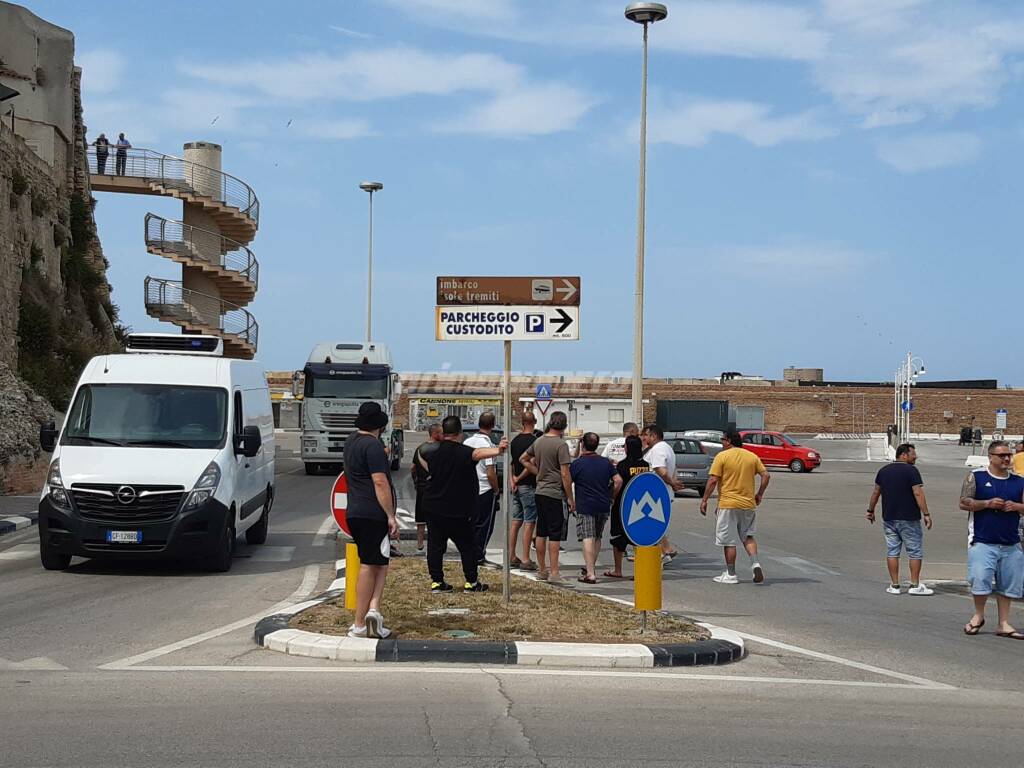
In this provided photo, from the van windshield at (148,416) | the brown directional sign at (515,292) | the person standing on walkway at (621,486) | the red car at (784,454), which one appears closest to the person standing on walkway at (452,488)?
the brown directional sign at (515,292)

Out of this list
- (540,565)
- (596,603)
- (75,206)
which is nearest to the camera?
(596,603)

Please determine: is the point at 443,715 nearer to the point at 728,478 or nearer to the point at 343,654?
the point at 343,654

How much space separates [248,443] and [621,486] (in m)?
4.53

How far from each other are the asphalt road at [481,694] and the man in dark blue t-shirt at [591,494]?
0.87 metres

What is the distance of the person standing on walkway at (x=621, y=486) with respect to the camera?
14531 millimetres

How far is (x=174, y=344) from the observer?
18953mm

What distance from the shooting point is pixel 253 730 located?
671 centimetres

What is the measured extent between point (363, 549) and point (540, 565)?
506cm

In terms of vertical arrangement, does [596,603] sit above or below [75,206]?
below

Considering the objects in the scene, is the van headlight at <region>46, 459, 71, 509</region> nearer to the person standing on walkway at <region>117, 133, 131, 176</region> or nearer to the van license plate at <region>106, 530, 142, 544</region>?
the van license plate at <region>106, 530, 142, 544</region>

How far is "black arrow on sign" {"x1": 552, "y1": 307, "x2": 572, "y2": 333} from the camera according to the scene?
35.9ft

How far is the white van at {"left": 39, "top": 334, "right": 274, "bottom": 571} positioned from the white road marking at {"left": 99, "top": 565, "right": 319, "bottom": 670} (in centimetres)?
147

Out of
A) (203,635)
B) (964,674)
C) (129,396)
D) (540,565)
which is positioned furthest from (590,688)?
(129,396)

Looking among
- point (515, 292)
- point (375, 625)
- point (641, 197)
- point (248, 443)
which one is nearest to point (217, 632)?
point (375, 625)
